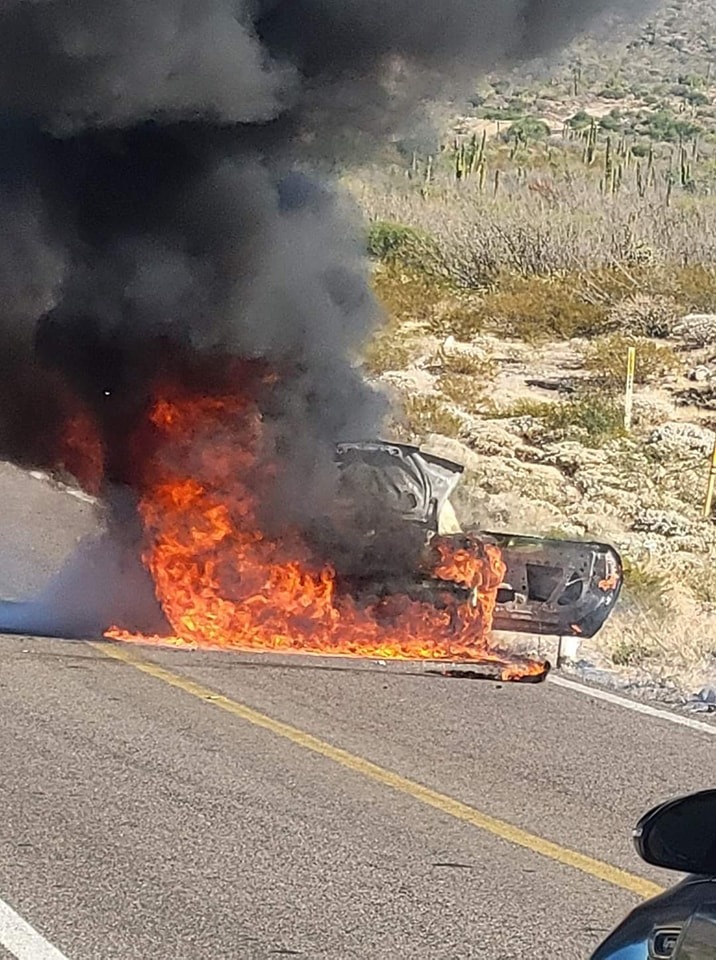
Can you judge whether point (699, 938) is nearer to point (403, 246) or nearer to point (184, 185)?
point (184, 185)

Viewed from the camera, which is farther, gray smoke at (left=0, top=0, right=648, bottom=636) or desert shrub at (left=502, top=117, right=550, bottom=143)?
desert shrub at (left=502, top=117, right=550, bottom=143)

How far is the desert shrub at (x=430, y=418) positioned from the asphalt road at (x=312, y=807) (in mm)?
10951

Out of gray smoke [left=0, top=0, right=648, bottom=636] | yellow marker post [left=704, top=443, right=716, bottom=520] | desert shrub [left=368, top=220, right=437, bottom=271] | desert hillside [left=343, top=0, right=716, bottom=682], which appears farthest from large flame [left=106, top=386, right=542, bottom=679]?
desert shrub [left=368, top=220, right=437, bottom=271]

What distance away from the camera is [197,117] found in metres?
10.7

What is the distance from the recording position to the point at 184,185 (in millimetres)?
11000

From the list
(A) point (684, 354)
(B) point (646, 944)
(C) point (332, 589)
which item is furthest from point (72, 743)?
(A) point (684, 354)

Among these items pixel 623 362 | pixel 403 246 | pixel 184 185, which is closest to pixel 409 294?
pixel 403 246

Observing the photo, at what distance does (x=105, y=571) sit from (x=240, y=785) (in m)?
3.89

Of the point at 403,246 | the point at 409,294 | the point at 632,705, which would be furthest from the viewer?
the point at 403,246

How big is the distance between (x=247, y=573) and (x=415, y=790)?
3.24m

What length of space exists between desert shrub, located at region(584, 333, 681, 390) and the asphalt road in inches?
561

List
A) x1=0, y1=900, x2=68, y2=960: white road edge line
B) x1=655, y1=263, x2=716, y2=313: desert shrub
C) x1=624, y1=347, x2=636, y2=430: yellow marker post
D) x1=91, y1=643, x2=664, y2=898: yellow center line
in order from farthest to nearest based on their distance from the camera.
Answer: x1=655, y1=263, x2=716, y2=313: desert shrub → x1=624, y1=347, x2=636, y2=430: yellow marker post → x1=91, y1=643, x2=664, y2=898: yellow center line → x1=0, y1=900, x2=68, y2=960: white road edge line

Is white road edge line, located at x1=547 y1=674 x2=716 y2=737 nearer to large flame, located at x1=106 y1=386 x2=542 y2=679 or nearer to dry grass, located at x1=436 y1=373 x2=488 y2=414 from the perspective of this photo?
large flame, located at x1=106 y1=386 x2=542 y2=679

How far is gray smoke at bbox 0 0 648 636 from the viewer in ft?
34.8
